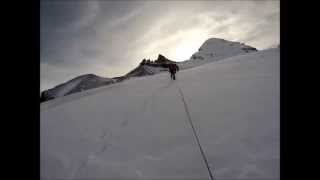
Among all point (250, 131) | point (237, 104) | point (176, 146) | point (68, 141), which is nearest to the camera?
point (176, 146)

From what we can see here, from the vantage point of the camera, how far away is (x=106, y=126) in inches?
314
